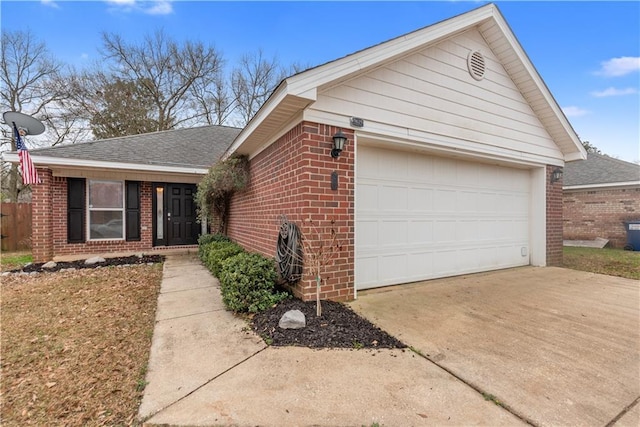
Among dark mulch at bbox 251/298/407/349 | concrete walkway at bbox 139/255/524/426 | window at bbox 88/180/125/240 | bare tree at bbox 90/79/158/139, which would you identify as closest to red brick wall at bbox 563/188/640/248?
dark mulch at bbox 251/298/407/349

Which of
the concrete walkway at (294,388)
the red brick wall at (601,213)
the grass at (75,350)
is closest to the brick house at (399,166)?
the concrete walkway at (294,388)

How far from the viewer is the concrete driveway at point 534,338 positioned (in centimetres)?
195

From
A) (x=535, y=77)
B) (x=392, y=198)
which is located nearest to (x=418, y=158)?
(x=392, y=198)

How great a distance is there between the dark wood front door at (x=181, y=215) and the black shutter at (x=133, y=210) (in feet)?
2.57

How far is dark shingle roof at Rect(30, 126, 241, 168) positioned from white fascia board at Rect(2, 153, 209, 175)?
0.09m

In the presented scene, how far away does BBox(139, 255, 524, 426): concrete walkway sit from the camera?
1776 millimetres

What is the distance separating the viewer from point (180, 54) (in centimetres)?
Result: 1772

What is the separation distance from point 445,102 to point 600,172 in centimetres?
1111

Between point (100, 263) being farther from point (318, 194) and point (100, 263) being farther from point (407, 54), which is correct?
point (407, 54)

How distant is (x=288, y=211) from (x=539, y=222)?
5882 mm

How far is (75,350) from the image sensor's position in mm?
2779

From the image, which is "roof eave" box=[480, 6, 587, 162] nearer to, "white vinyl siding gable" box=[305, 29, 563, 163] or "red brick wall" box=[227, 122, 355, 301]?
"white vinyl siding gable" box=[305, 29, 563, 163]

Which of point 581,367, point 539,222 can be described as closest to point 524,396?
point 581,367

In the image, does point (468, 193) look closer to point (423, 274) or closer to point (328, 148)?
point (423, 274)
